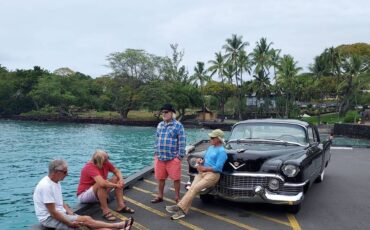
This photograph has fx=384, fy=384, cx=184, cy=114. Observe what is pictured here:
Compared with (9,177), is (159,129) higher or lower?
higher

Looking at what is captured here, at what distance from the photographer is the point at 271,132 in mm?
8469

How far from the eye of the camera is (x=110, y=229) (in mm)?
5523

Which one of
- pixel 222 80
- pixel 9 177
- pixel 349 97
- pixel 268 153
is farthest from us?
pixel 222 80

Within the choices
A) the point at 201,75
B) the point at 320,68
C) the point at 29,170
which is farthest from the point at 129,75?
the point at 29,170

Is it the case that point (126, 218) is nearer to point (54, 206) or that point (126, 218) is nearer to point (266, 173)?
point (54, 206)

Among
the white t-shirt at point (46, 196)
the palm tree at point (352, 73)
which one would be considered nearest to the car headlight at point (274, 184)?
the white t-shirt at point (46, 196)

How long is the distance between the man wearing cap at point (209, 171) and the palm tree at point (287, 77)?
57493mm

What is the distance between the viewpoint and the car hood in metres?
6.84

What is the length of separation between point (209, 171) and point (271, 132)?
219 cm

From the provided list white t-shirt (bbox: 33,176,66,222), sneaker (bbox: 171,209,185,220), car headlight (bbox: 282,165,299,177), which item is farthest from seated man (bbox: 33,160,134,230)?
car headlight (bbox: 282,165,299,177)

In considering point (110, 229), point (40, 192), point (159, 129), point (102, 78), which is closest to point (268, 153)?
point (159, 129)

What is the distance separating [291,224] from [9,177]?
14.5m

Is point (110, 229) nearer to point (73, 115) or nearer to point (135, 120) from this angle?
point (135, 120)

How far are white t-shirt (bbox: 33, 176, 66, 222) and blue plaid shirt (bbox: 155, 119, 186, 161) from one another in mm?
2386
